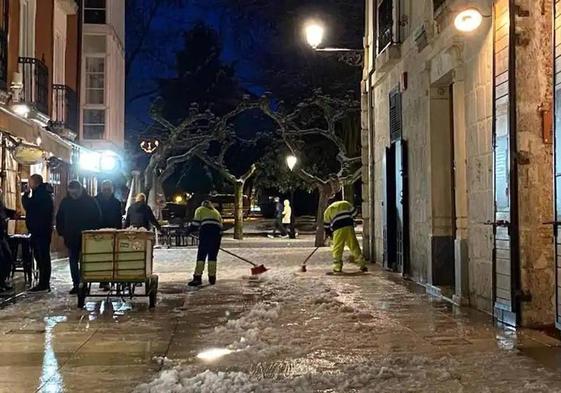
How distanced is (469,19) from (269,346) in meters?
4.86

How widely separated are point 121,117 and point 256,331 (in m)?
20.0

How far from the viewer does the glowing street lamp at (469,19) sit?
9.59m

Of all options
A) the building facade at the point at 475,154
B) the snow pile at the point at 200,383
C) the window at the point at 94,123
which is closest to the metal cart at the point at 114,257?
the snow pile at the point at 200,383

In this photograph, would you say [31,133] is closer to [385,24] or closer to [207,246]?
[207,246]

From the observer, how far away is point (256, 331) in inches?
332

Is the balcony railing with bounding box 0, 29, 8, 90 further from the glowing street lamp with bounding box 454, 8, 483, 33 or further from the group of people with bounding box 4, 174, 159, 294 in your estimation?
→ the glowing street lamp with bounding box 454, 8, 483, 33

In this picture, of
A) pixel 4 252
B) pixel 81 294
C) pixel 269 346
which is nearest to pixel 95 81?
pixel 4 252

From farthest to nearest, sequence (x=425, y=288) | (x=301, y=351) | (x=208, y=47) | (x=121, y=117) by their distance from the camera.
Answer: (x=208, y=47) < (x=121, y=117) < (x=425, y=288) < (x=301, y=351)

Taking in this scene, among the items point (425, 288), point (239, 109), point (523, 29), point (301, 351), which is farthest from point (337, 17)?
point (301, 351)

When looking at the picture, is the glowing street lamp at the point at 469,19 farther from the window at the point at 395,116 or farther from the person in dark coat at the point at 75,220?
the person in dark coat at the point at 75,220

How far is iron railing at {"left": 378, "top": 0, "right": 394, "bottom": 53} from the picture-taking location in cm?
1553

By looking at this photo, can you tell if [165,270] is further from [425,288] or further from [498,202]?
[498,202]

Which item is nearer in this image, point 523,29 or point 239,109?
point 523,29

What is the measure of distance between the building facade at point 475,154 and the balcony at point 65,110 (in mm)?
8351
